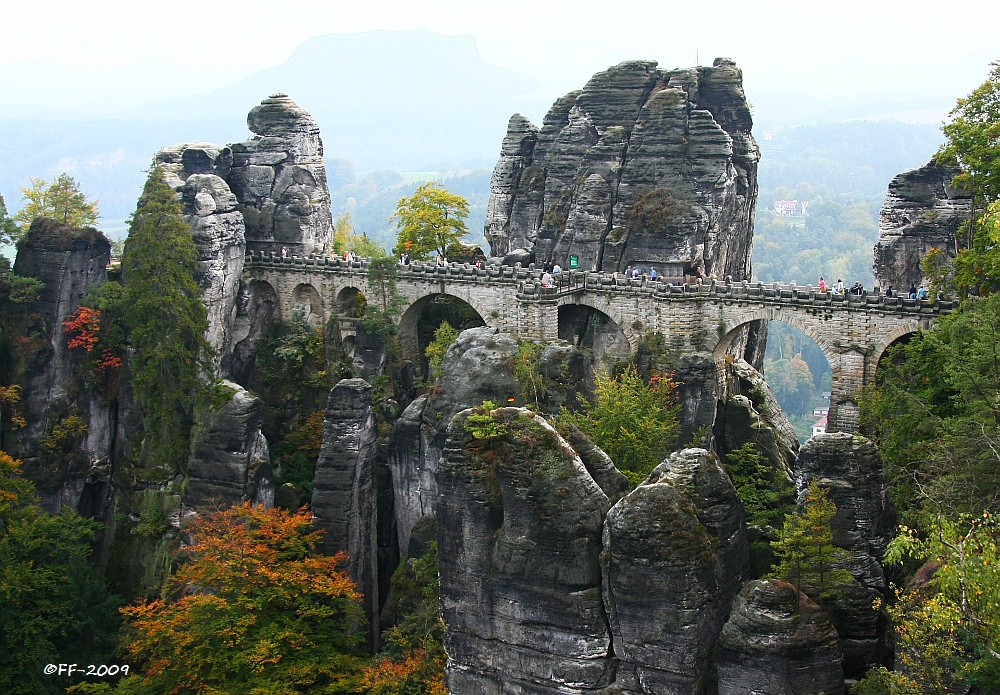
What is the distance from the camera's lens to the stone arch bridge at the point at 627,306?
36656 millimetres

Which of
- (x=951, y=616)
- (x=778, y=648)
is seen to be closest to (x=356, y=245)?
(x=778, y=648)

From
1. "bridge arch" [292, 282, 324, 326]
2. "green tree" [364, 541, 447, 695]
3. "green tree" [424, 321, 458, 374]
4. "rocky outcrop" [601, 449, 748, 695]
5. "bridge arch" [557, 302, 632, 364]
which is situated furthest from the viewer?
"bridge arch" [292, 282, 324, 326]

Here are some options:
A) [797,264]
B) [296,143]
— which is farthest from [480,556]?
[797,264]

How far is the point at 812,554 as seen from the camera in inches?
918

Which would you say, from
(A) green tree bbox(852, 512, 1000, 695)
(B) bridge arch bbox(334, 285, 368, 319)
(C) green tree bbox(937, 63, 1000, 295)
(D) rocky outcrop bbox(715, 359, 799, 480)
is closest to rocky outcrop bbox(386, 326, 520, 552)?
(D) rocky outcrop bbox(715, 359, 799, 480)

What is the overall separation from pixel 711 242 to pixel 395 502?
52.8 feet

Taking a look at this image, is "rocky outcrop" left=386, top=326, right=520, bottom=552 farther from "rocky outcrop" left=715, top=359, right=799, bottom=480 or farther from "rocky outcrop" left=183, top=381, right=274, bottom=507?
"rocky outcrop" left=715, top=359, right=799, bottom=480

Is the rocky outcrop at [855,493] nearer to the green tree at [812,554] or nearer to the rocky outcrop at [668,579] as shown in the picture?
the green tree at [812,554]

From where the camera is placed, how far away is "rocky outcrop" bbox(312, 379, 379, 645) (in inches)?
1485

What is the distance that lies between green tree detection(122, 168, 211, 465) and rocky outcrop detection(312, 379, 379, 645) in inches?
250

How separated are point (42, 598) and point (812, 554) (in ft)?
82.5

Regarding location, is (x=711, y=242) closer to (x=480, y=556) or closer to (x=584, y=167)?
(x=584, y=167)
